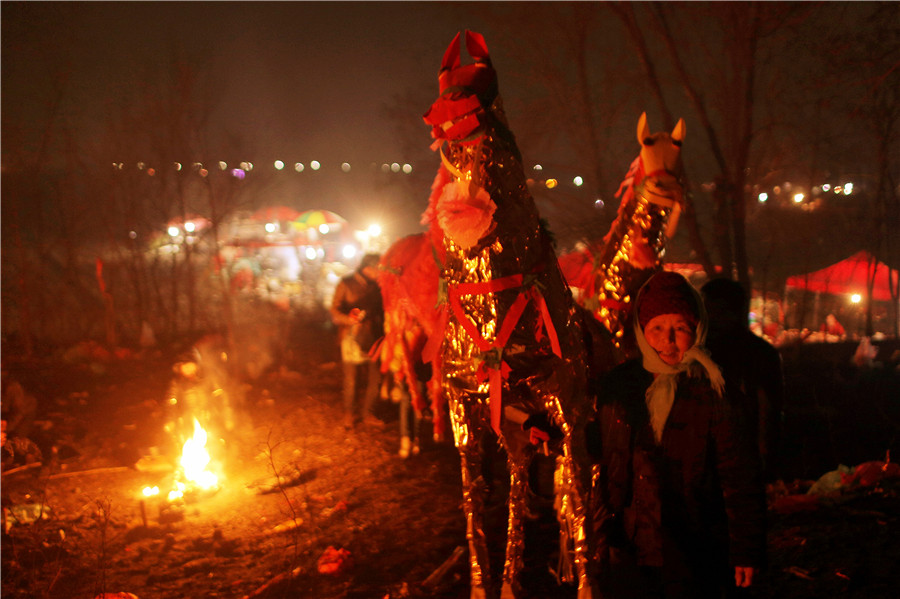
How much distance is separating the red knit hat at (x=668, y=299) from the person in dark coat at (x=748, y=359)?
5.58 feet

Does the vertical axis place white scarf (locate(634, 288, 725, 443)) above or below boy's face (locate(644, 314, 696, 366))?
below

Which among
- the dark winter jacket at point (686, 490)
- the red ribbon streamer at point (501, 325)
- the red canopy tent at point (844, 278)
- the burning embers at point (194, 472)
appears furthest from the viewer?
the red canopy tent at point (844, 278)

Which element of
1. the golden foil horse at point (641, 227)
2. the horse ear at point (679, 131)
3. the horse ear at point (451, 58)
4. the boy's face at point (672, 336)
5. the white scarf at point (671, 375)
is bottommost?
the white scarf at point (671, 375)

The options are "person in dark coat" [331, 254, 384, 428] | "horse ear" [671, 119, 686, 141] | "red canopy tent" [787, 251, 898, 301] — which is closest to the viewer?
"horse ear" [671, 119, 686, 141]

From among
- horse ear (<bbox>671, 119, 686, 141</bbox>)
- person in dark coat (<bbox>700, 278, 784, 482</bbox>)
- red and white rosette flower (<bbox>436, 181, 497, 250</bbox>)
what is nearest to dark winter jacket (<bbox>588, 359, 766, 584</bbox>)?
red and white rosette flower (<bbox>436, 181, 497, 250</bbox>)

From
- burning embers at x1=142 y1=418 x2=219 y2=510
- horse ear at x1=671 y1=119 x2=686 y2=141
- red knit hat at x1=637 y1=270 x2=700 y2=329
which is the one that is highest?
horse ear at x1=671 y1=119 x2=686 y2=141

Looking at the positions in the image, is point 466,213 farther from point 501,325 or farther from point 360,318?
point 360,318

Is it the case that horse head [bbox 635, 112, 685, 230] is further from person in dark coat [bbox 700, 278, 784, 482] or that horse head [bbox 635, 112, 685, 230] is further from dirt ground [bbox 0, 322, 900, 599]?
dirt ground [bbox 0, 322, 900, 599]

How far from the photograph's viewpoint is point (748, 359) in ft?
13.6

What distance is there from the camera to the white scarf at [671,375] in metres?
2.28

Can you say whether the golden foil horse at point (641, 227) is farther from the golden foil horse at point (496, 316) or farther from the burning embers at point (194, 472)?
the burning embers at point (194, 472)

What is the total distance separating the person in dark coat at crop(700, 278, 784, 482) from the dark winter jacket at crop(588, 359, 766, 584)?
189 centimetres

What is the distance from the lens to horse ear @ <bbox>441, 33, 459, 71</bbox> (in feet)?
9.07

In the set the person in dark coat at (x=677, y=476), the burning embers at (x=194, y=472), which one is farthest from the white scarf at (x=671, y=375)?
the burning embers at (x=194, y=472)
